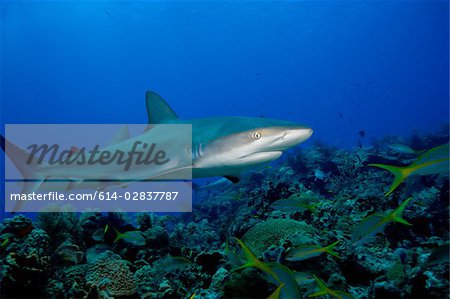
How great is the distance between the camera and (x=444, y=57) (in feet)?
387

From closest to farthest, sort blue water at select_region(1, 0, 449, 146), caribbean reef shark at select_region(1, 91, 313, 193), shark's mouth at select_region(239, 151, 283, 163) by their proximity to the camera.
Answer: caribbean reef shark at select_region(1, 91, 313, 193) < shark's mouth at select_region(239, 151, 283, 163) < blue water at select_region(1, 0, 449, 146)

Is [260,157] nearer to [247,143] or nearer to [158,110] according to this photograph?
[247,143]

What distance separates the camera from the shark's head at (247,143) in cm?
305

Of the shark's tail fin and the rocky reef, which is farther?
the shark's tail fin

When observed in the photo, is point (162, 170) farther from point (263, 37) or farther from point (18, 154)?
point (263, 37)

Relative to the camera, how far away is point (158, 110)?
5.02 m

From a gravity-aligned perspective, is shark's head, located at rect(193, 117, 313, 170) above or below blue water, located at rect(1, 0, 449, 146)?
below

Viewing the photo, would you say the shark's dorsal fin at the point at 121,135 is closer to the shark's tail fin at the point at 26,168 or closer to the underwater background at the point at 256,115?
the shark's tail fin at the point at 26,168

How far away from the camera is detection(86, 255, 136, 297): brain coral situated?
389 centimetres

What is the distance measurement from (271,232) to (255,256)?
1577 millimetres

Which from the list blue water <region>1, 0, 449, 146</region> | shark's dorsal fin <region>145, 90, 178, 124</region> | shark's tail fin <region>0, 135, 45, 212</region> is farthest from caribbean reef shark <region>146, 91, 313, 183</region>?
blue water <region>1, 0, 449, 146</region>

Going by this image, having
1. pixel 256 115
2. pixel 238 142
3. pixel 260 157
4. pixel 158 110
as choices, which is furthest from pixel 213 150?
pixel 256 115

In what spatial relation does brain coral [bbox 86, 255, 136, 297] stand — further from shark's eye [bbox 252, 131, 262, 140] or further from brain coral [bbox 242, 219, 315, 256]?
shark's eye [bbox 252, 131, 262, 140]

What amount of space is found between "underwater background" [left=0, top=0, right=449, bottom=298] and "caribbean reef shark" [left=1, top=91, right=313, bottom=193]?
1.05m
